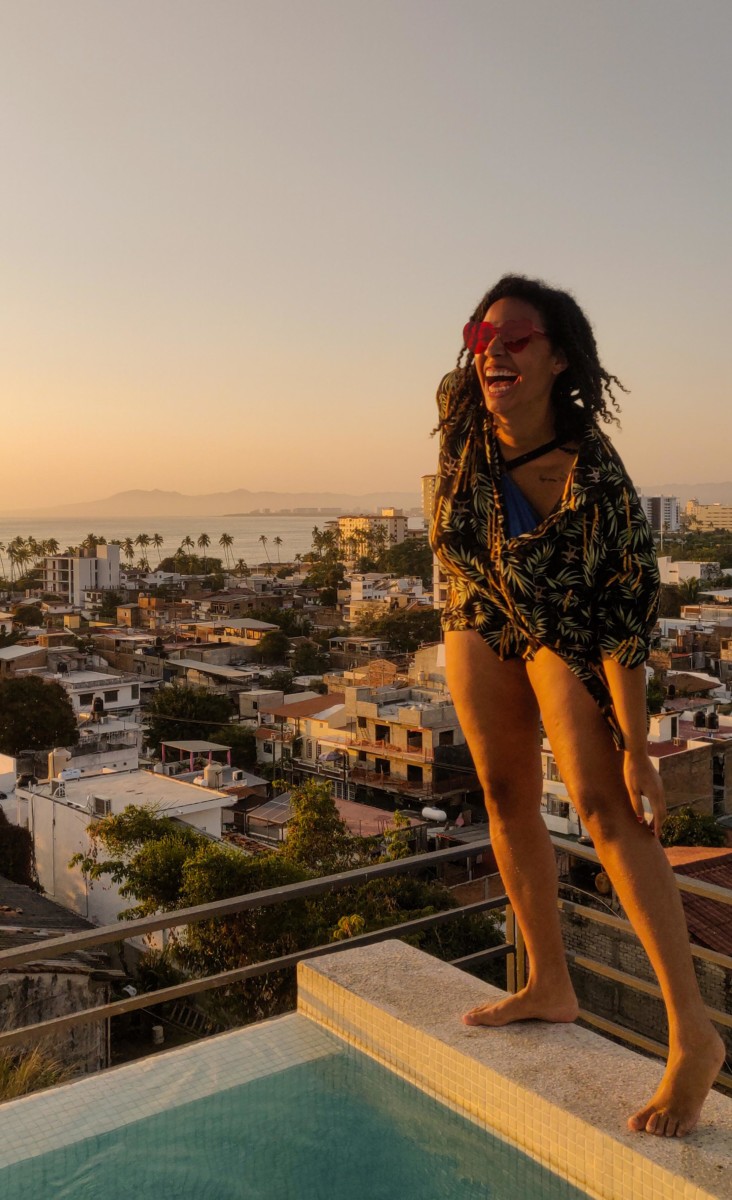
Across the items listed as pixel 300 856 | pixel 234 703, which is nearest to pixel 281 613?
pixel 234 703

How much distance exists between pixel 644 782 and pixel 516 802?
0.34 metres

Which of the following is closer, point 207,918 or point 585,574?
point 585,574

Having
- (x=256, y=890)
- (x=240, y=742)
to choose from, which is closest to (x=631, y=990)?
(x=256, y=890)

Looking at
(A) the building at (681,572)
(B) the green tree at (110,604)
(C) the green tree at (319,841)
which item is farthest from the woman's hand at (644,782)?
(A) the building at (681,572)

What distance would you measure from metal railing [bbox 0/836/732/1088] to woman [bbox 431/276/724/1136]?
0.43ft

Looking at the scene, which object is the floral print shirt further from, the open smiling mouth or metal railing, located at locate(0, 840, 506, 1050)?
metal railing, located at locate(0, 840, 506, 1050)

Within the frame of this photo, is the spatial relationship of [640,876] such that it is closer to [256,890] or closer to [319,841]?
[256,890]

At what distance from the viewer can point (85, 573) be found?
5703cm

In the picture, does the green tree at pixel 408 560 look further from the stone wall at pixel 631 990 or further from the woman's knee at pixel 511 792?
the woman's knee at pixel 511 792

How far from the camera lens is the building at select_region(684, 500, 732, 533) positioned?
138 m

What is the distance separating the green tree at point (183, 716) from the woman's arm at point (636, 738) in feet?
71.6

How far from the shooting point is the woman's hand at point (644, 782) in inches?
61.8

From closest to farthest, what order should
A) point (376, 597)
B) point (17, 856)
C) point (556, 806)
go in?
point (17, 856)
point (556, 806)
point (376, 597)

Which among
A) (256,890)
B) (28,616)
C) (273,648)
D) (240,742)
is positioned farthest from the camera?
(28,616)
